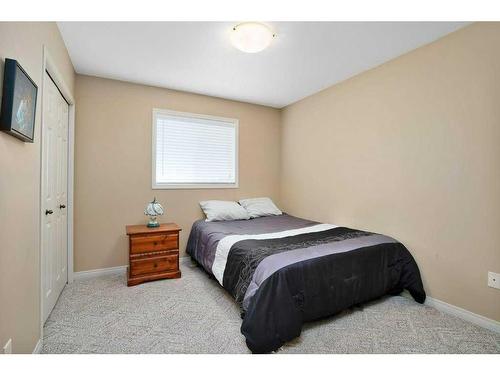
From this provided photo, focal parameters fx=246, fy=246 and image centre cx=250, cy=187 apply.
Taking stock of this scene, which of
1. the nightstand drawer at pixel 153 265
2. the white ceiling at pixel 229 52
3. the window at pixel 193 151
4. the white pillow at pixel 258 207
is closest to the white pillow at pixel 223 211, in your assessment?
the white pillow at pixel 258 207

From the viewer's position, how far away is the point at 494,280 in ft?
6.02

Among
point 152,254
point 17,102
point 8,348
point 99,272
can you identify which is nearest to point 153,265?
point 152,254

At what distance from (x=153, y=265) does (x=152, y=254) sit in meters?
0.12

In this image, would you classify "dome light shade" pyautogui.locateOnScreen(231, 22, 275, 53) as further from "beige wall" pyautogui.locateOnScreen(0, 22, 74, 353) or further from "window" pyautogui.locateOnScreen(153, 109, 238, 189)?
"window" pyautogui.locateOnScreen(153, 109, 238, 189)

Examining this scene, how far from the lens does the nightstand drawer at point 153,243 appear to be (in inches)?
104

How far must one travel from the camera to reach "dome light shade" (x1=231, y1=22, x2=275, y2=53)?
1.91 metres

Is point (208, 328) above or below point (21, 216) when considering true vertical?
below

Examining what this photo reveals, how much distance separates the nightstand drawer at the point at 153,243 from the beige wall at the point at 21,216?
1073 millimetres

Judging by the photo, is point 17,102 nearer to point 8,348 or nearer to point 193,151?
point 8,348

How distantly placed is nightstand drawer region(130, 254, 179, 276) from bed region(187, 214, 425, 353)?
39cm

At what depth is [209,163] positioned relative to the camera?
3.61 meters

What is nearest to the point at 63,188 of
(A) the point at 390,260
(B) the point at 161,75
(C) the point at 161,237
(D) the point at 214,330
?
(C) the point at 161,237
